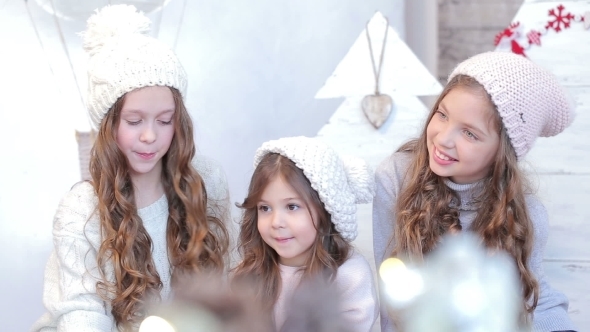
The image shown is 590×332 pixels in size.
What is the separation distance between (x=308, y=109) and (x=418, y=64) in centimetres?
59

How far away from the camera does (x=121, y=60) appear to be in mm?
1697

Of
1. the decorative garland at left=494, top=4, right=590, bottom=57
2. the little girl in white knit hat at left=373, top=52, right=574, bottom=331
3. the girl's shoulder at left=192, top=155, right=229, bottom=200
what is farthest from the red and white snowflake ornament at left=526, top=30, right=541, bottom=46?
the girl's shoulder at left=192, top=155, right=229, bottom=200

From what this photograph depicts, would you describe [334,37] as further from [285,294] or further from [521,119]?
[285,294]

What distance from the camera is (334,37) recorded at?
8.66 feet

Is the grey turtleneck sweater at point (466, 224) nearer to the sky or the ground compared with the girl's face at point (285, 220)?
nearer to the ground

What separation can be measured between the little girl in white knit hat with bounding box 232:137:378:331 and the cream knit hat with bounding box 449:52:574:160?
0.37 metres

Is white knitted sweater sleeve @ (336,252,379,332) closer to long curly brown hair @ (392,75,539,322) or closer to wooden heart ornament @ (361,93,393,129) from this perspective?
long curly brown hair @ (392,75,539,322)

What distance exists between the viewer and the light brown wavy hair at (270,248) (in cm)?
165

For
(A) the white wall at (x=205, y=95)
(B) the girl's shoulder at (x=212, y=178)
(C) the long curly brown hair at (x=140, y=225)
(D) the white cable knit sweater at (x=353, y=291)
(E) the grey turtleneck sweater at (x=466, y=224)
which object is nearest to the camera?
(D) the white cable knit sweater at (x=353, y=291)

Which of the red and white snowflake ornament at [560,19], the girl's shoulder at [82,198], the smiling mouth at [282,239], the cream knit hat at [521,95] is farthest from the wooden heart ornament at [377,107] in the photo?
the girl's shoulder at [82,198]

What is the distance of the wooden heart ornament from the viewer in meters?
2.18

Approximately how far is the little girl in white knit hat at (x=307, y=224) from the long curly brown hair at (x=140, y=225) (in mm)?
164

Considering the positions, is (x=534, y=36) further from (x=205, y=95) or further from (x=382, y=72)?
(x=205, y=95)

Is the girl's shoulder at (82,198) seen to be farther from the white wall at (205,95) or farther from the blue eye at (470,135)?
the blue eye at (470,135)
